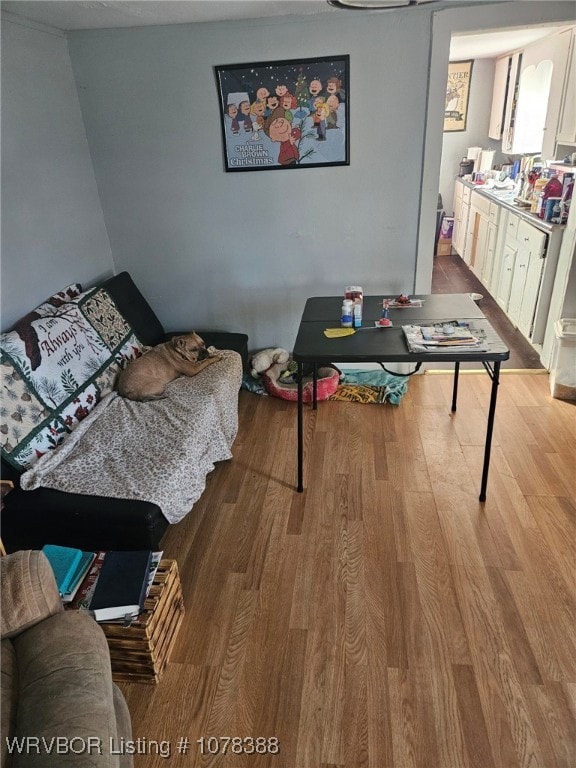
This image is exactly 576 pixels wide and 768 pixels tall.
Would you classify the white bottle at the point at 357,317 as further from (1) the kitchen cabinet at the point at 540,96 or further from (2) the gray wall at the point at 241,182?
(1) the kitchen cabinet at the point at 540,96

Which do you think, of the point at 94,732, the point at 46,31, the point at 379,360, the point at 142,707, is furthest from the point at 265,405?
the point at 46,31

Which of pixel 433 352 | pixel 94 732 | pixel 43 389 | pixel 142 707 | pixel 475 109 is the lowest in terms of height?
pixel 142 707

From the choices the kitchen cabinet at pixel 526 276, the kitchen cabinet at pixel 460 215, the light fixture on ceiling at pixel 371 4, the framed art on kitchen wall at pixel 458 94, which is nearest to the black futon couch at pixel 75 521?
the light fixture on ceiling at pixel 371 4

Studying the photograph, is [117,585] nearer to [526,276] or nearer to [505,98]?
[526,276]

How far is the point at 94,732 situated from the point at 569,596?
163 centimetres

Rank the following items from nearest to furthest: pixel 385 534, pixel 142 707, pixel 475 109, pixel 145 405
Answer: pixel 142 707 < pixel 385 534 < pixel 145 405 < pixel 475 109

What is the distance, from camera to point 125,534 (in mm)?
1778

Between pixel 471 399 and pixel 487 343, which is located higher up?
pixel 487 343

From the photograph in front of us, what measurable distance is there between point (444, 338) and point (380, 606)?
110 cm

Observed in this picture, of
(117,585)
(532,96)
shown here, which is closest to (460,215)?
(532,96)

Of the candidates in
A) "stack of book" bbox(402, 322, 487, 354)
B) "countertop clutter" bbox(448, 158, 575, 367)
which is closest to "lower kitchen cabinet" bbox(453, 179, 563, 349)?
"countertop clutter" bbox(448, 158, 575, 367)

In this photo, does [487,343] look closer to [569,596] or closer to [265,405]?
[569,596]

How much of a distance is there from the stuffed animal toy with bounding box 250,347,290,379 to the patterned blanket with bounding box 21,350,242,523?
0.61 metres

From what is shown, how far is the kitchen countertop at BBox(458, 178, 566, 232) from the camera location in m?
3.15
